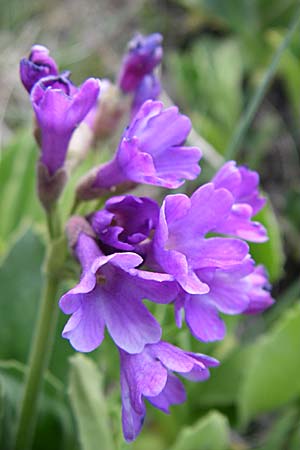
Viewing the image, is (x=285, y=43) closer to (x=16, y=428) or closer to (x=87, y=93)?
(x=87, y=93)

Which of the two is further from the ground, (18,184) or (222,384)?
(18,184)

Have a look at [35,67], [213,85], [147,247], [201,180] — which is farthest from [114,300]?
[213,85]

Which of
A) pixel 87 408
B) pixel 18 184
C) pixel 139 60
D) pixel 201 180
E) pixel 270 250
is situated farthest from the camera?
pixel 201 180

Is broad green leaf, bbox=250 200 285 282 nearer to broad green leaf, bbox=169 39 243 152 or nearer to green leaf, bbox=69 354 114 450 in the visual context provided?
green leaf, bbox=69 354 114 450

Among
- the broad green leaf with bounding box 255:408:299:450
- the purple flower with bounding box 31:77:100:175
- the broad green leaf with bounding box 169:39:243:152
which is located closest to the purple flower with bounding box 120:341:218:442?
the purple flower with bounding box 31:77:100:175

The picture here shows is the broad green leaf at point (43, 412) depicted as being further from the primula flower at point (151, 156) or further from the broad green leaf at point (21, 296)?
the primula flower at point (151, 156)

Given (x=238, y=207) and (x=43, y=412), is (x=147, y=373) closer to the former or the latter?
(x=238, y=207)
